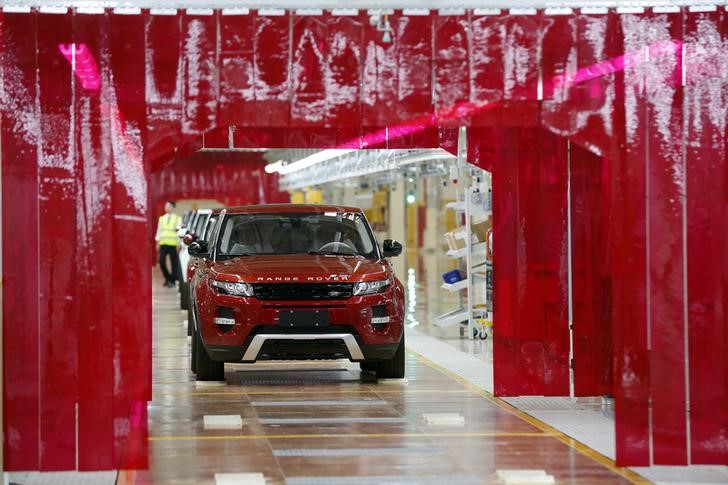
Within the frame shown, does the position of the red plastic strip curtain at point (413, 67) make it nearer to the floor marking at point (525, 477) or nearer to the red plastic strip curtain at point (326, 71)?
the red plastic strip curtain at point (326, 71)

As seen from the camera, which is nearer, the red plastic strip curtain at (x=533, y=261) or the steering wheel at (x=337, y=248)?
the red plastic strip curtain at (x=533, y=261)

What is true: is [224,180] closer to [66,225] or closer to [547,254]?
[547,254]

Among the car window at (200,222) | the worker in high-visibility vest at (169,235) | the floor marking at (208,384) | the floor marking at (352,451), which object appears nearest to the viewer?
the floor marking at (352,451)

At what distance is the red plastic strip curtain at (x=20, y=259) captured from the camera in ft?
25.7

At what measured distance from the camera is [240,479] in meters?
7.63

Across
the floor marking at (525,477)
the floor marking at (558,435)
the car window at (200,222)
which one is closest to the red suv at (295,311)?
the floor marking at (558,435)

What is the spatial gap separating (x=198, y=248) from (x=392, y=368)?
213 centimetres

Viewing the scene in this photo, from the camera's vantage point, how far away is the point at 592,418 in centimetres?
1020

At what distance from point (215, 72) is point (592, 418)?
161 inches

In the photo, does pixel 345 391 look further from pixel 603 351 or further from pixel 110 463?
pixel 110 463

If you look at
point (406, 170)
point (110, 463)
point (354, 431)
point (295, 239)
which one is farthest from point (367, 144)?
point (406, 170)

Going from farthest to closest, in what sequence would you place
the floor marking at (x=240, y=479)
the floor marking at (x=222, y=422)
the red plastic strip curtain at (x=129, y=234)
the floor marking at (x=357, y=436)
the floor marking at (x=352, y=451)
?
the floor marking at (x=222, y=422)
the floor marking at (x=357, y=436)
the floor marking at (x=352, y=451)
the red plastic strip curtain at (x=129, y=234)
the floor marking at (x=240, y=479)

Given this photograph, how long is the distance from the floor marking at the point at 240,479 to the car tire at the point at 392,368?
4.65 meters

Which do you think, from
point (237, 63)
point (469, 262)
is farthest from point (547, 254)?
point (469, 262)
